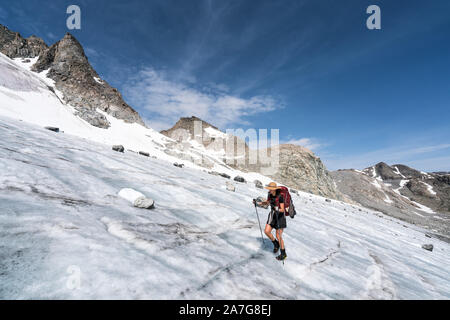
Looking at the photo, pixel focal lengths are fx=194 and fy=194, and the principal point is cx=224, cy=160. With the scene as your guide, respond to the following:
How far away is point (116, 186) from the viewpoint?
7293 millimetres

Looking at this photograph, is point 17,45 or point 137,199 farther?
point 17,45

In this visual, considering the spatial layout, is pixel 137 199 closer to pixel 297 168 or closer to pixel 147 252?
pixel 147 252

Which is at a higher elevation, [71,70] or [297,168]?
[71,70]

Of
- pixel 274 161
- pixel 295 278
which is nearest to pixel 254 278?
pixel 295 278

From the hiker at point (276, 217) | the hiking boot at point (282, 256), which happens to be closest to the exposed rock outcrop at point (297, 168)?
the hiker at point (276, 217)

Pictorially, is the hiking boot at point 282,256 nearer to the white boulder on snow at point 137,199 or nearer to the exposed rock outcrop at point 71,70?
the white boulder on snow at point 137,199

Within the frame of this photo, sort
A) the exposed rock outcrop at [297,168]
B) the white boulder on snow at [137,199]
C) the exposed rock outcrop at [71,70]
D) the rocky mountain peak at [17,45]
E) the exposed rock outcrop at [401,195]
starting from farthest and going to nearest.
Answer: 1. the exposed rock outcrop at [401,195]
2. the rocky mountain peak at [17,45]
3. the exposed rock outcrop at [71,70]
4. the exposed rock outcrop at [297,168]
5. the white boulder on snow at [137,199]

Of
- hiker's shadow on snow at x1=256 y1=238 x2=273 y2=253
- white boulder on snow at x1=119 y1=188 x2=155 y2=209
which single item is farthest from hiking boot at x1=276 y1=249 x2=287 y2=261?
white boulder on snow at x1=119 y1=188 x2=155 y2=209

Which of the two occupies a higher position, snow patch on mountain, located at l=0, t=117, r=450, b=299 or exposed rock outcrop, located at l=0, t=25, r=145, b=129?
exposed rock outcrop, located at l=0, t=25, r=145, b=129

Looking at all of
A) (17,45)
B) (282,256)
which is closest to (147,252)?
(282,256)

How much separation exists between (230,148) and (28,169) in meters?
86.4

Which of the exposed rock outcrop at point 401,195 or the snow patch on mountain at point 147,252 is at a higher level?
the snow patch on mountain at point 147,252

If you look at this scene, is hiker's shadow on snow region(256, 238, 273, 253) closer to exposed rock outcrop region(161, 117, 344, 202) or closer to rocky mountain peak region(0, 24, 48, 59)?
exposed rock outcrop region(161, 117, 344, 202)

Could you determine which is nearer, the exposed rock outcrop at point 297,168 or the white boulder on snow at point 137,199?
the white boulder on snow at point 137,199
